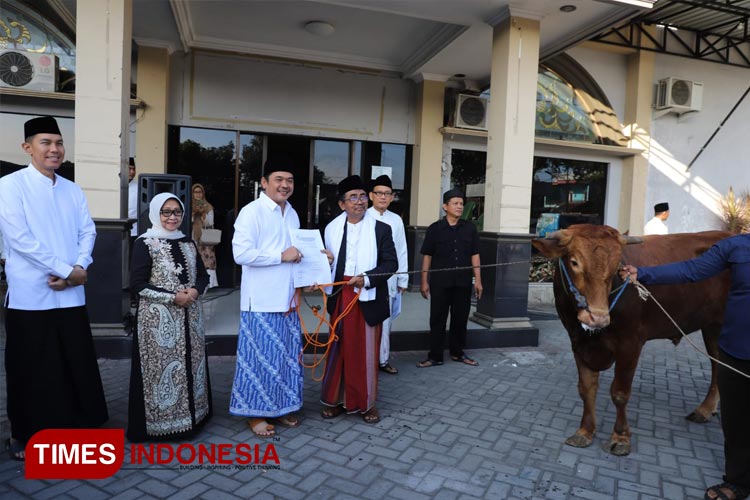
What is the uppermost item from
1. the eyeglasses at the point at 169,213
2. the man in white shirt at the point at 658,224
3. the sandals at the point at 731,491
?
the man in white shirt at the point at 658,224

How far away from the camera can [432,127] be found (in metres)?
9.38

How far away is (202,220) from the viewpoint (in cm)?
805

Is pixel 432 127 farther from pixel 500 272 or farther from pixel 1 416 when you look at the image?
pixel 1 416

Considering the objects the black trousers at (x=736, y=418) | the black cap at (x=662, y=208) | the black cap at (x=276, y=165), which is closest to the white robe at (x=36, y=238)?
the black cap at (x=276, y=165)

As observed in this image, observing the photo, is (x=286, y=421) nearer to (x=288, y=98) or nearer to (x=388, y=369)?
(x=388, y=369)

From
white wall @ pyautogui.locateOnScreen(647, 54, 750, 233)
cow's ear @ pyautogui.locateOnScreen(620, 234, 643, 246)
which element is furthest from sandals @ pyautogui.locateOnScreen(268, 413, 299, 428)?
white wall @ pyautogui.locateOnScreen(647, 54, 750, 233)

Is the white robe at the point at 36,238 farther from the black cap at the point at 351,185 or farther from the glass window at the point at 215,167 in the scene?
the glass window at the point at 215,167

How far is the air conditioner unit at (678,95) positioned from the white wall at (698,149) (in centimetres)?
37

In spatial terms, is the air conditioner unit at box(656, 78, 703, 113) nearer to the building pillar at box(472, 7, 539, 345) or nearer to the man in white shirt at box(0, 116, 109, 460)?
the building pillar at box(472, 7, 539, 345)

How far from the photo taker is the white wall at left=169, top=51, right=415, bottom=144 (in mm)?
8297

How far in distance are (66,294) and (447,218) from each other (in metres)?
3.80

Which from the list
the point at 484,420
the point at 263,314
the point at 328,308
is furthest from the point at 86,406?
the point at 484,420

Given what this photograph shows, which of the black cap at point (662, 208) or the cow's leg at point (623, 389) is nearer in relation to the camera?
the cow's leg at point (623, 389)

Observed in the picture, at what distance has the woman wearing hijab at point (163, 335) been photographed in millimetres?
3410
